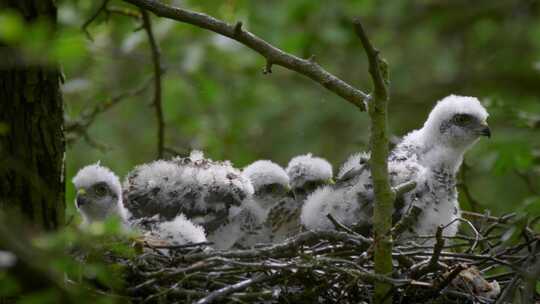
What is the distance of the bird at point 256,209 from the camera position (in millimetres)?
6016

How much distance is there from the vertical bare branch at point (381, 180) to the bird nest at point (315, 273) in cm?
7

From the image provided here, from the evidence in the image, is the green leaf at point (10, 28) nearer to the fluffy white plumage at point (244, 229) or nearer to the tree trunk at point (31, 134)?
the tree trunk at point (31, 134)

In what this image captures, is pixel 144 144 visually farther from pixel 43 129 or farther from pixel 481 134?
pixel 43 129

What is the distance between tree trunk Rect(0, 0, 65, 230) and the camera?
393 centimetres

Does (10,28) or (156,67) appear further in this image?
(156,67)

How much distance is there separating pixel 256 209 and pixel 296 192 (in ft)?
2.06

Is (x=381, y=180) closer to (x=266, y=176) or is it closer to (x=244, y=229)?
(x=244, y=229)

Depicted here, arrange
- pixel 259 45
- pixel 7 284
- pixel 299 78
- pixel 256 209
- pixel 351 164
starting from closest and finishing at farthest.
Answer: pixel 7 284
pixel 259 45
pixel 351 164
pixel 256 209
pixel 299 78

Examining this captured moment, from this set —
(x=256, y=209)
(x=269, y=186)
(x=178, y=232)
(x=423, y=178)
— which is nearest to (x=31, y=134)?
(x=178, y=232)

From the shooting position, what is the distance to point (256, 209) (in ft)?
21.0

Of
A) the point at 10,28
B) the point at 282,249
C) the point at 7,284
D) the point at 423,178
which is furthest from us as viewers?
the point at 423,178

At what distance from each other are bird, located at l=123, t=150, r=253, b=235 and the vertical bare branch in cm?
192

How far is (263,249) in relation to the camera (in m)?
4.34

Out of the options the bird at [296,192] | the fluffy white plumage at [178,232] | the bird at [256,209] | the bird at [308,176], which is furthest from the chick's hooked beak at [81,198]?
the bird at [308,176]
